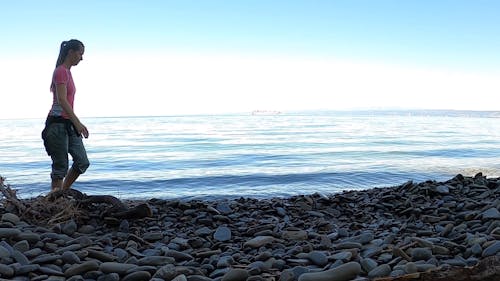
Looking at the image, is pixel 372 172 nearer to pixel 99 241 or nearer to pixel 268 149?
pixel 268 149

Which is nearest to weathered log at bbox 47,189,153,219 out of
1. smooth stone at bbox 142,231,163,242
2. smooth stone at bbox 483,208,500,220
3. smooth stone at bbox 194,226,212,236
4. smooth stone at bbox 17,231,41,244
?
smooth stone at bbox 142,231,163,242

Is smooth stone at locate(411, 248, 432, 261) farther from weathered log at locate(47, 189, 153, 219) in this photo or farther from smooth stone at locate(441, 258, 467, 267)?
weathered log at locate(47, 189, 153, 219)

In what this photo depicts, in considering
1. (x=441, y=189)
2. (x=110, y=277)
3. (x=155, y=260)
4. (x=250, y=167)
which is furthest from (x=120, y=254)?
(x=250, y=167)

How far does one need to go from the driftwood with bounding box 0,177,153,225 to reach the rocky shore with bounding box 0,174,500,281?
42mm

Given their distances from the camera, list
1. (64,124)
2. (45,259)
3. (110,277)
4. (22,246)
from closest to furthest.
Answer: (110,277)
(45,259)
(22,246)
(64,124)

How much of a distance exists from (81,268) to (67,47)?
10.7ft

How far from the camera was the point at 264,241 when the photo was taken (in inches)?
153

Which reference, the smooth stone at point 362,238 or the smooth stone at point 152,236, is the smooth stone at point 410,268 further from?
the smooth stone at point 152,236

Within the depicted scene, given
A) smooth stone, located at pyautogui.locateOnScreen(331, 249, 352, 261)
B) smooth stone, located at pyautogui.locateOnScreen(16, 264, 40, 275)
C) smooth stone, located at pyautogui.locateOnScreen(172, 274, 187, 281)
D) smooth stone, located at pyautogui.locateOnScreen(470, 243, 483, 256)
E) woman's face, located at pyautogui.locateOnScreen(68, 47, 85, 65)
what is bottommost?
smooth stone, located at pyautogui.locateOnScreen(16, 264, 40, 275)

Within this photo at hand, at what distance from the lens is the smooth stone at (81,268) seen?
2.94 metres

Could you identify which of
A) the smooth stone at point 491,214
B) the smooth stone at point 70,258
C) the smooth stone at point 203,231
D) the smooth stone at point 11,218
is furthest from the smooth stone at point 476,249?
the smooth stone at point 11,218

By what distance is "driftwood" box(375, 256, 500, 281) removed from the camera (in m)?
2.49

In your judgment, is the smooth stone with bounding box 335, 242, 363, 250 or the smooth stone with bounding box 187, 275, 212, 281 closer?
the smooth stone with bounding box 187, 275, 212, 281

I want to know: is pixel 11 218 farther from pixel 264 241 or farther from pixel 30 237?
pixel 264 241
